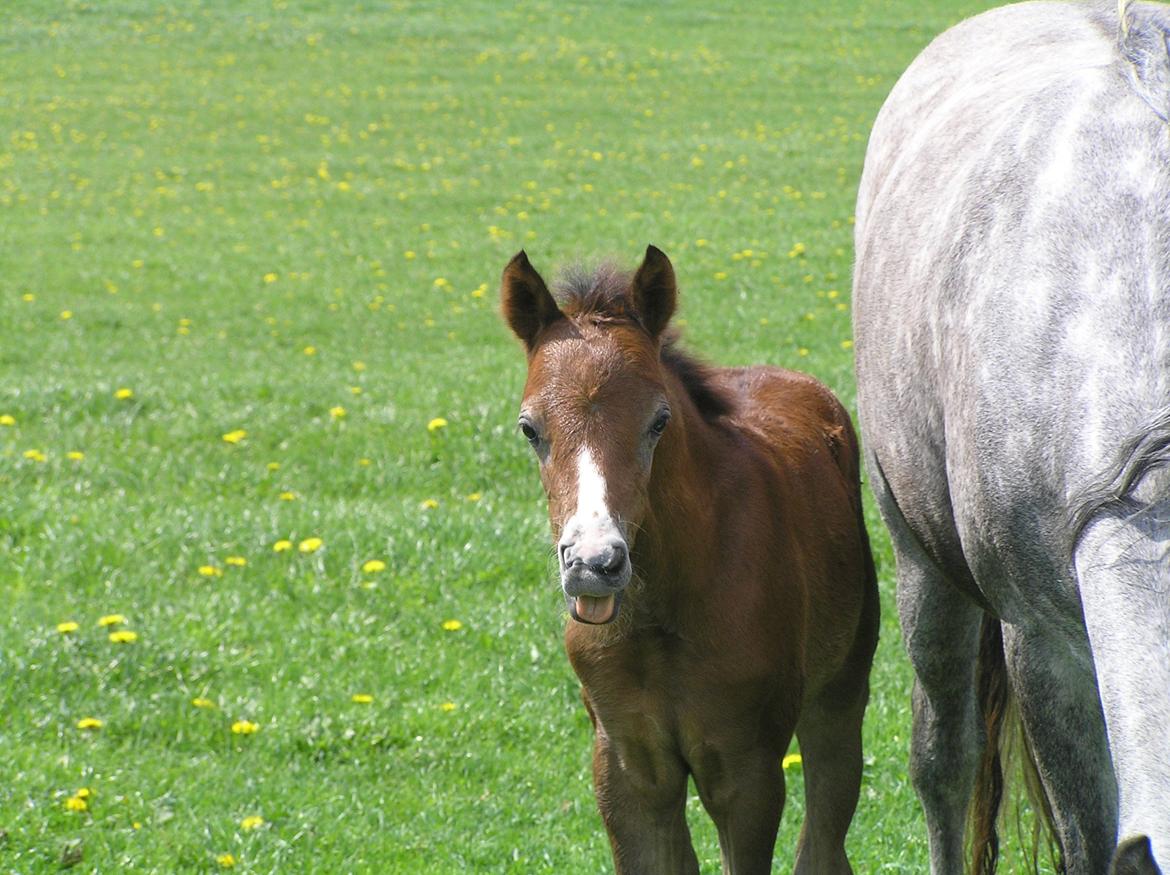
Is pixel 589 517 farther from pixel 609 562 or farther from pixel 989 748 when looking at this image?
pixel 989 748

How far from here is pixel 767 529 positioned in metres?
3.51

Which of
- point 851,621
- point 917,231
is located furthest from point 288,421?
point 917,231

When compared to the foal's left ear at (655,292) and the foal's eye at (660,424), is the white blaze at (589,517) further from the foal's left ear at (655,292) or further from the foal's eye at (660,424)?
the foal's left ear at (655,292)

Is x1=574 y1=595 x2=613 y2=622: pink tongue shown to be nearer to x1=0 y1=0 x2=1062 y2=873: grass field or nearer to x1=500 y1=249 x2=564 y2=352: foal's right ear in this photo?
x1=500 y1=249 x2=564 y2=352: foal's right ear

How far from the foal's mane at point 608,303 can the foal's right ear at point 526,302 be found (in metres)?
0.06

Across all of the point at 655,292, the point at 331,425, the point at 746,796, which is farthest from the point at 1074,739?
the point at 331,425

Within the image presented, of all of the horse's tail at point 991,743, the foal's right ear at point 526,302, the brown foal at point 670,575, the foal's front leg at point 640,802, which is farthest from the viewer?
the horse's tail at point 991,743

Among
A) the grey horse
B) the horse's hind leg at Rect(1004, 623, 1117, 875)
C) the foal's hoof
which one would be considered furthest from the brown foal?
the foal's hoof

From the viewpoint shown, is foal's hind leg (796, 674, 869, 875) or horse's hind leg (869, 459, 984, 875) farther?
foal's hind leg (796, 674, 869, 875)

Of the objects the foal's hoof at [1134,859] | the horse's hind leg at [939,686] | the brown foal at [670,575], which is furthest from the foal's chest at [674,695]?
the foal's hoof at [1134,859]

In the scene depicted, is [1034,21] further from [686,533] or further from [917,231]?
[686,533]

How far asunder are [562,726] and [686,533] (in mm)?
1611

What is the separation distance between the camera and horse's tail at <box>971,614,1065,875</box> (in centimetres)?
369

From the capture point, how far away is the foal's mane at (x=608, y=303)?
10.9 feet
